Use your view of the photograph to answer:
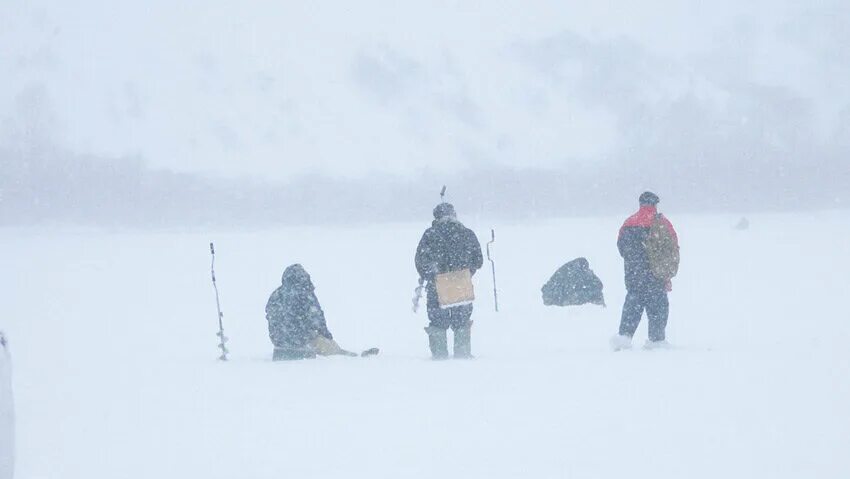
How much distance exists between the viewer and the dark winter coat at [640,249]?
29.3 feet

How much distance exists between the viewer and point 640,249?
8977 mm

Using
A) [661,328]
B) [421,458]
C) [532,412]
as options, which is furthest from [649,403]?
[661,328]

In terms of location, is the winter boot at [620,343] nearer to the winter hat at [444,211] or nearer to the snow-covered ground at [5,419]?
the winter hat at [444,211]

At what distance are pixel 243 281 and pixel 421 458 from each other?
2457 centimetres

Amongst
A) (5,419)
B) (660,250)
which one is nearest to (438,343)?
(660,250)

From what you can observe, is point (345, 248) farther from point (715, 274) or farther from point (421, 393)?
point (421, 393)

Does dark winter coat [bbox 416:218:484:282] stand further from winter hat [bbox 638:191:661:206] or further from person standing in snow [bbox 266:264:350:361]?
winter hat [bbox 638:191:661:206]

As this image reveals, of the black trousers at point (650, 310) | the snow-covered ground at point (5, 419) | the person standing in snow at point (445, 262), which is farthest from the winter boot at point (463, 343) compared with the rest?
the snow-covered ground at point (5, 419)

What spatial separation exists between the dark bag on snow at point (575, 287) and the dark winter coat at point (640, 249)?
25.8 feet

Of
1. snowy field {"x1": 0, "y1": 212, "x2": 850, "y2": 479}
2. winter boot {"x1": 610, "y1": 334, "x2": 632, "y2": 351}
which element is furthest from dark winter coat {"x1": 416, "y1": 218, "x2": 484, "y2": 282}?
winter boot {"x1": 610, "y1": 334, "x2": 632, "y2": 351}

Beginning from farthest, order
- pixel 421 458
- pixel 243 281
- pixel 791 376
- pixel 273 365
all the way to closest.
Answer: pixel 243 281, pixel 273 365, pixel 791 376, pixel 421 458

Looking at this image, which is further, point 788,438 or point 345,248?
point 345,248

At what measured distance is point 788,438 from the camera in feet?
16.1

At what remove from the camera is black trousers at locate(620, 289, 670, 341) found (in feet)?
29.5
